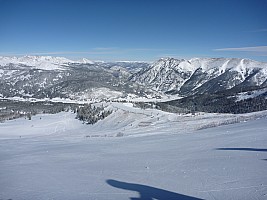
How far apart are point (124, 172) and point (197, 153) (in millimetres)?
6750

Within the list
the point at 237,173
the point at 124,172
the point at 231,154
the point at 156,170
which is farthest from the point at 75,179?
the point at 231,154

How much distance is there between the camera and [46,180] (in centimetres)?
1750

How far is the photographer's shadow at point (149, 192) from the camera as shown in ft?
43.8

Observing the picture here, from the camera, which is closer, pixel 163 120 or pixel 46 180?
pixel 46 180

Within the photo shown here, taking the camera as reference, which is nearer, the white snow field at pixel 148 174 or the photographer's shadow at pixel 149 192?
the photographer's shadow at pixel 149 192

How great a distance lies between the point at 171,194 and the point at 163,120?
65402 millimetres

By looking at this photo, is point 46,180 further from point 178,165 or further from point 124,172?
point 178,165

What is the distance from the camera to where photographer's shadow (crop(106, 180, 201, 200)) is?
43.8 feet

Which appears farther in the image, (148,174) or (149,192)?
(148,174)

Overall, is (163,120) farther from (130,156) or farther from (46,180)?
(46,180)

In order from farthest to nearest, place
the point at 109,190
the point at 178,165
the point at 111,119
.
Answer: the point at 111,119 < the point at 178,165 < the point at 109,190

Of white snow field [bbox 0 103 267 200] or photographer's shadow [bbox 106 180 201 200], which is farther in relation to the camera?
white snow field [bbox 0 103 267 200]

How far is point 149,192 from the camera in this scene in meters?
14.2

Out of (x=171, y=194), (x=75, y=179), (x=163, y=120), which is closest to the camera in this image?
(x=171, y=194)
